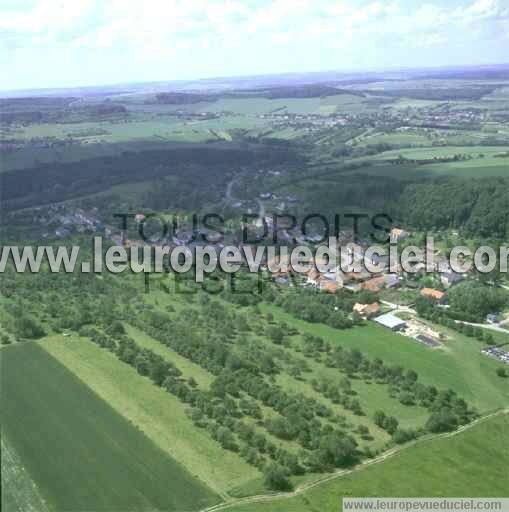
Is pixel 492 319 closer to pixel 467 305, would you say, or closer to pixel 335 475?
pixel 467 305

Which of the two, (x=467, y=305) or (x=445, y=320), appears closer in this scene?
(x=445, y=320)

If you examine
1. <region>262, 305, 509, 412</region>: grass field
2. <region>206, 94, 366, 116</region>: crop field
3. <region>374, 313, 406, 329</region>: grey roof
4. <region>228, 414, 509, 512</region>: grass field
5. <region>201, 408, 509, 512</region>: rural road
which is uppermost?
<region>206, 94, 366, 116</region>: crop field

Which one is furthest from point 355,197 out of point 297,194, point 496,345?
point 496,345

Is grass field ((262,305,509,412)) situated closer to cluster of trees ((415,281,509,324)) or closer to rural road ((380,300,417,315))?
cluster of trees ((415,281,509,324))

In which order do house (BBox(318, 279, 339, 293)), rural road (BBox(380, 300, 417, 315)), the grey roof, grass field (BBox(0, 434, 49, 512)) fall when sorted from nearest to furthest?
grass field (BBox(0, 434, 49, 512)), the grey roof, rural road (BBox(380, 300, 417, 315)), house (BBox(318, 279, 339, 293))

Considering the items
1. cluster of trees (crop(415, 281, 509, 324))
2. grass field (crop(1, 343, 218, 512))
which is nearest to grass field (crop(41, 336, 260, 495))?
grass field (crop(1, 343, 218, 512))

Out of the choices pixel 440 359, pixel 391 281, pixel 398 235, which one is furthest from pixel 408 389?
pixel 398 235

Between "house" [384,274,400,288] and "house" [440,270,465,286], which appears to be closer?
"house" [384,274,400,288]
